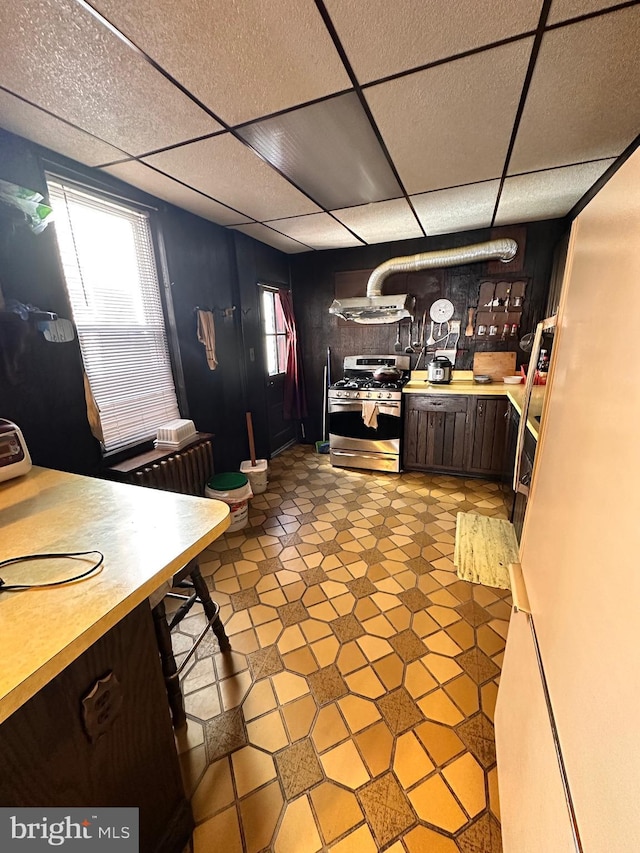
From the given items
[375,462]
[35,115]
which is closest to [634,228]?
[35,115]

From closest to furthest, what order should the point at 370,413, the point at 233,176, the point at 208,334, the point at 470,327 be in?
1. the point at 233,176
2. the point at 208,334
3. the point at 370,413
4. the point at 470,327

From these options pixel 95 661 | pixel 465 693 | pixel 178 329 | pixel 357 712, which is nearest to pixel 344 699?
pixel 357 712

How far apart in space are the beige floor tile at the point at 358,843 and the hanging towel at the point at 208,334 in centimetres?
278

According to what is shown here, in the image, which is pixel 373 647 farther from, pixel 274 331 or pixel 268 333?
pixel 274 331

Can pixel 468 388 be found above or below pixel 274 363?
below

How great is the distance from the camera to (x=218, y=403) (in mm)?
3111

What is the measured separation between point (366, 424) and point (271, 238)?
219 centimetres

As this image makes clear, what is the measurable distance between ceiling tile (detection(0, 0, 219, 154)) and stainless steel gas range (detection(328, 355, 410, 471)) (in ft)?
8.22

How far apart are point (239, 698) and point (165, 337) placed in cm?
239

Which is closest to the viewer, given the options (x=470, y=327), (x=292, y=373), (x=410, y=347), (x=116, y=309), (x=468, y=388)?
(x=116, y=309)

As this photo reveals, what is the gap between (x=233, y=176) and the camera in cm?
207

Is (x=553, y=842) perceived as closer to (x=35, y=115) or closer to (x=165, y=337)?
(x=35, y=115)

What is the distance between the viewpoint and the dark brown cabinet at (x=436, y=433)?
10.9ft

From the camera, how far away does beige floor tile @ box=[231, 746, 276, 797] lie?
1149 millimetres
